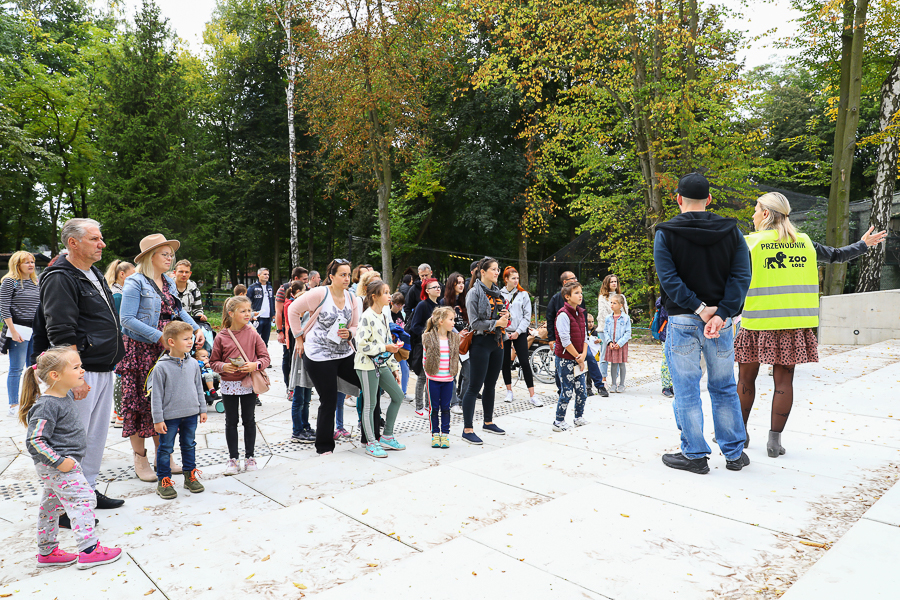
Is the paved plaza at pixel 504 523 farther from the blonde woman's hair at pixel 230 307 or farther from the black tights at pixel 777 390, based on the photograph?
the blonde woman's hair at pixel 230 307

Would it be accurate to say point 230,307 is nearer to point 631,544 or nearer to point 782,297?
point 631,544

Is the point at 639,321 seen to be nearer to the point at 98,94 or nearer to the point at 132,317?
the point at 132,317

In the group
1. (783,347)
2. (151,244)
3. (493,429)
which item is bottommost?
(493,429)

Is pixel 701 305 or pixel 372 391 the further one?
pixel 372 391

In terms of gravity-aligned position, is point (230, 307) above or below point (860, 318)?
above

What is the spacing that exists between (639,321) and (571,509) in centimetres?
1670

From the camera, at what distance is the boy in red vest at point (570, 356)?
627 centimetres

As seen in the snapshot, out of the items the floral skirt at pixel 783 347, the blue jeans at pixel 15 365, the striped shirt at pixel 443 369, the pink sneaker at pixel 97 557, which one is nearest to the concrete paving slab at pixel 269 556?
the pink sneaker at pixel 97 557

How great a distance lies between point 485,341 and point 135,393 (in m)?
3.34

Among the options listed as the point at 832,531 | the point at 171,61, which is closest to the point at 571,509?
the point at 832,531

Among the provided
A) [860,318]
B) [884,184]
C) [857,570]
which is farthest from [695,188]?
[884,184]

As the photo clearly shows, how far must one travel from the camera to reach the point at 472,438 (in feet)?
19.0

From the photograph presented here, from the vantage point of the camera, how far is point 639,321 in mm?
19438

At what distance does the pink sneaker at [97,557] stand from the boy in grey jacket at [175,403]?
3.47 feet
